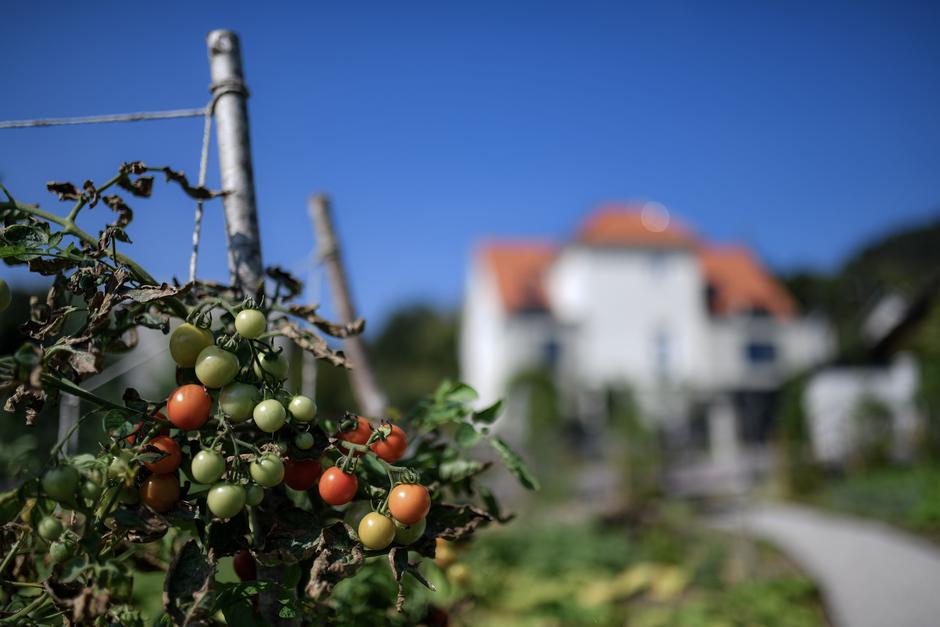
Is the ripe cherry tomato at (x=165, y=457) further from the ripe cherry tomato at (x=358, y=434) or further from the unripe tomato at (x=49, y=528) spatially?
the ripe cherry tomato at (x=358, y=434)

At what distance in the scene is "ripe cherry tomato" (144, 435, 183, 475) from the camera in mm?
887

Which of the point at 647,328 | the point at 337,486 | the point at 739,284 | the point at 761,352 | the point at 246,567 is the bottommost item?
the point at 246,567

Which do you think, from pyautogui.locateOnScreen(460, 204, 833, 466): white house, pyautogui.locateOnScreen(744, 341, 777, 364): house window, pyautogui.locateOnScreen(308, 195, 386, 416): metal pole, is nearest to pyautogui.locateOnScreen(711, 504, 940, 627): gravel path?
pyautogui.locateOnScreen(308, 195, 386, 416): metal pole

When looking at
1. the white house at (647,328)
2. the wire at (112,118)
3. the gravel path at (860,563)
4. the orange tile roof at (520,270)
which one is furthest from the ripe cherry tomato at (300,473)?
the orange tile roof at (520,270)

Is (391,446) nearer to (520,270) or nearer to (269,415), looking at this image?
(269,415)

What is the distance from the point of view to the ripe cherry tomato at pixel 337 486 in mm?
952

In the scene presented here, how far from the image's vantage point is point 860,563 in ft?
25.0

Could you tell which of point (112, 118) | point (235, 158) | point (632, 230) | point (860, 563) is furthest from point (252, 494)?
point (632, 230)

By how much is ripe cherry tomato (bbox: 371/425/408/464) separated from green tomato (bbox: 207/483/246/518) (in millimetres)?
227

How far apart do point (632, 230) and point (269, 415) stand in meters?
21.0

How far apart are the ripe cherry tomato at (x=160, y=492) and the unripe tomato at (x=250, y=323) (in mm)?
215

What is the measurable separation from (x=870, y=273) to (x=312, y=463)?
1769 inches

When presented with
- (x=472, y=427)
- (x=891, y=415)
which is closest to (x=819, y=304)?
(x=891, y=415)

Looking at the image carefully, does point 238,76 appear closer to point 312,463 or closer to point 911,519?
point 312,463
